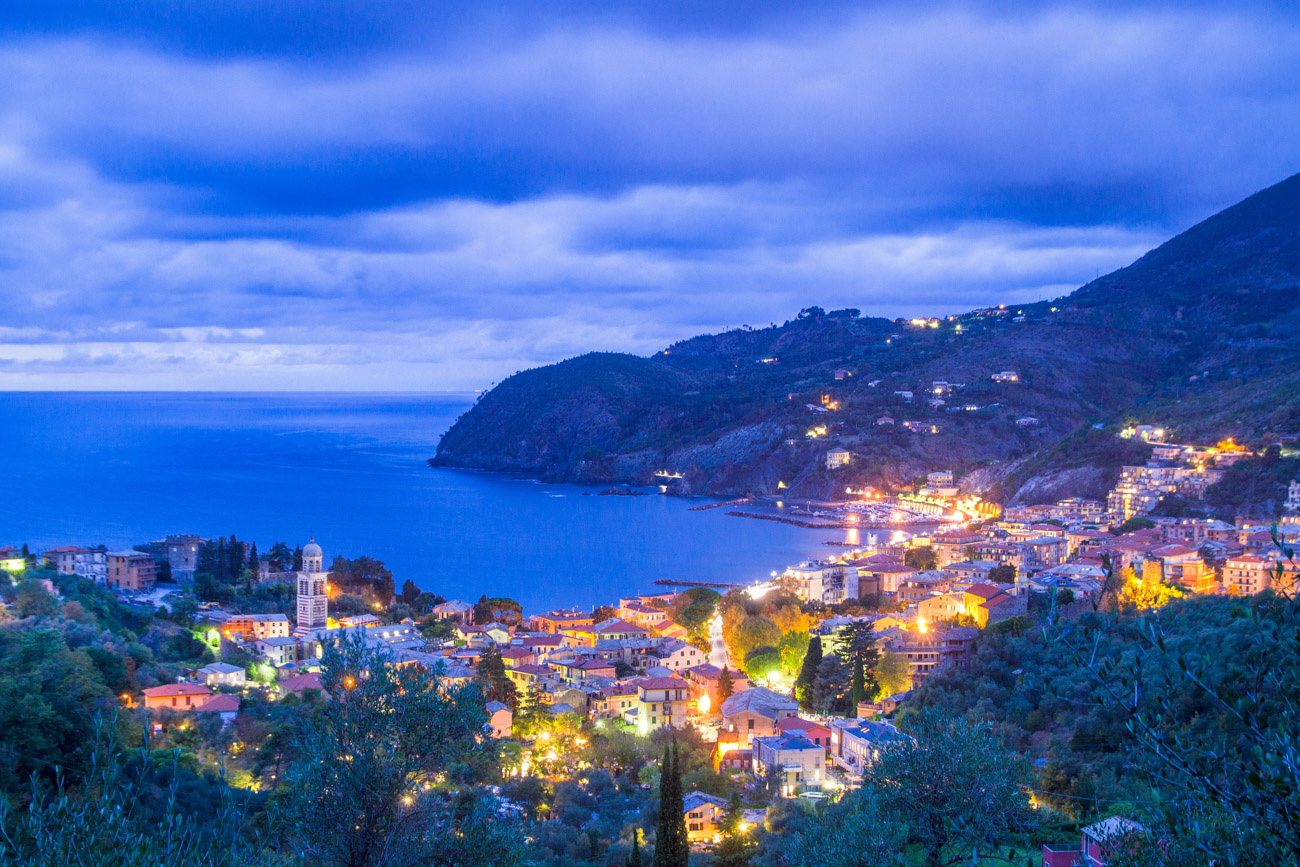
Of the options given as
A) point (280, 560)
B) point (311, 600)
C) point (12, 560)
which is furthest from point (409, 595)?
point (12, 560)

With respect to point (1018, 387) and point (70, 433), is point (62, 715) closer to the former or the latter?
point (1018, 387)

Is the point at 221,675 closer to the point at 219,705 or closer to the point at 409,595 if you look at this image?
the point at 219,705

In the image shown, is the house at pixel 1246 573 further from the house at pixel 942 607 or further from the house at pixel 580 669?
the house at pixel 580 669

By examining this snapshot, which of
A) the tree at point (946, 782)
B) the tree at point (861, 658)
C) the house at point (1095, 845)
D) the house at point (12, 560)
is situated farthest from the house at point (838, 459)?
the tree at point (946, 782)

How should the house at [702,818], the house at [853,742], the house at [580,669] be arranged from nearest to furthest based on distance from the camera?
the house at [702,818] < the house at [853,742] < the house at [580,669]

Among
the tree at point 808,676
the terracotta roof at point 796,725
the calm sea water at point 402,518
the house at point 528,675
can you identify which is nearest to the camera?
the terracotta roof at point 796,725

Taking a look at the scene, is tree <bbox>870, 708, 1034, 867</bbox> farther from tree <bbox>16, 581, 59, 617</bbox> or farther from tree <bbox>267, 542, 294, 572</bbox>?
tree <bbox>267, 542, 294, 572</bbox>

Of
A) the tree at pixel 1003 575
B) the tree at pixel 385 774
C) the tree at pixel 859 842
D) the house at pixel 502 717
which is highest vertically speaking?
the tree at pixel 385 774
